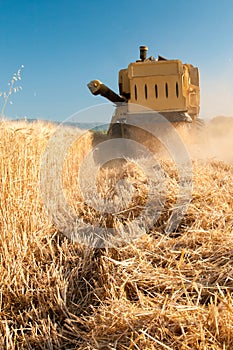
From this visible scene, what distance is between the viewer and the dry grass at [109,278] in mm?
1493

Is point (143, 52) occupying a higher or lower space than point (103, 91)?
higher

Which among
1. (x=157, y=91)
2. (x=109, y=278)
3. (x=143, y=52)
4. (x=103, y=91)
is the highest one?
(x=143, y=52)

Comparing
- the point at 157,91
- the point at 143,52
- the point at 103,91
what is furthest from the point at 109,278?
the point at 143,52

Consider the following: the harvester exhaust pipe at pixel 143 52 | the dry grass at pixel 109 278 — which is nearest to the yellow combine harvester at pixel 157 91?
the harvester exhaust pipe at pixel 143 52

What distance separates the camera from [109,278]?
1.97 metres

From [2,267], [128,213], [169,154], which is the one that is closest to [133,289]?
[2,267]

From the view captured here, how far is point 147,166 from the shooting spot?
172 inches

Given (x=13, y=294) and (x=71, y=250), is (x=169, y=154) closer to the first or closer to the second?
(x=71, y=250)

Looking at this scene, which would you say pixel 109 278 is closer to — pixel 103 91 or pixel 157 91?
pixel 157 91

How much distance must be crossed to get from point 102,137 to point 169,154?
2116mm

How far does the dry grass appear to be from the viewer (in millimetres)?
1493

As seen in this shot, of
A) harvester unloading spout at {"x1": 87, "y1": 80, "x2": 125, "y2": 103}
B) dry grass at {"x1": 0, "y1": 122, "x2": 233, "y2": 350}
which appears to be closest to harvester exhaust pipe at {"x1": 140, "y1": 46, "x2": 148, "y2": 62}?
harvester unloading spout at {"x1": 87, "y1": 80, "x2": 125, "y2": 103}

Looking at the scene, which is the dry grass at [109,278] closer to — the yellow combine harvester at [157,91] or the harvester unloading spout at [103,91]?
the yellow combine harvester at [157,91]

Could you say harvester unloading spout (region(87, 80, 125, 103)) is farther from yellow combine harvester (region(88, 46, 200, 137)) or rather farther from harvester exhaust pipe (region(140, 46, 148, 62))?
harvester exhaust pipe (region(140, 46, 148, 62))
